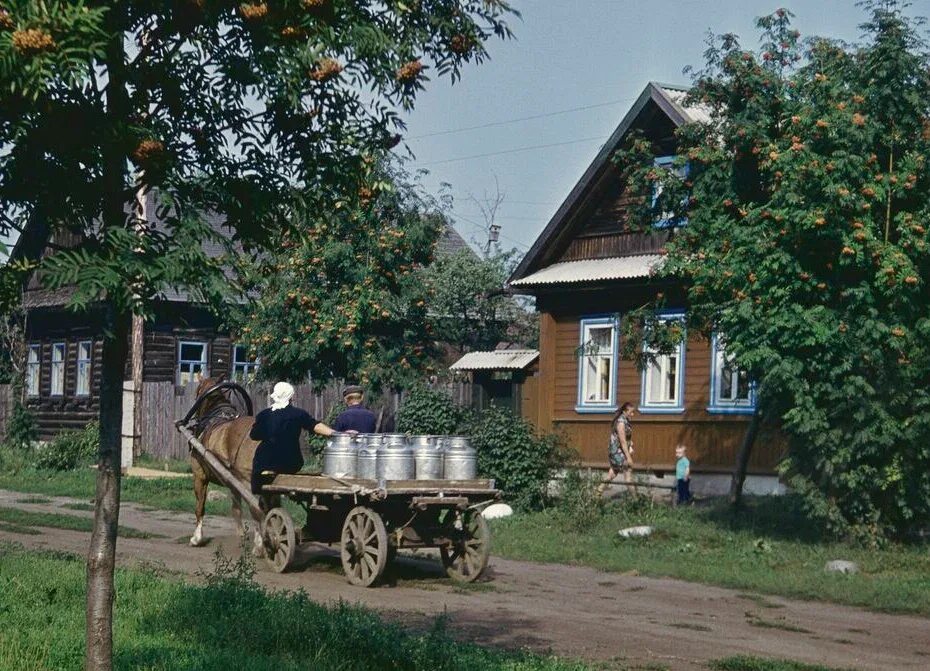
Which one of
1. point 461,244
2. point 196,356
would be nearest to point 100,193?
point 196,356

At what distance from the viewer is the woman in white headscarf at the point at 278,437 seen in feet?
49.5

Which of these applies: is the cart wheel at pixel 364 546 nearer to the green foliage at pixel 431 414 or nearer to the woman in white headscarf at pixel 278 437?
the woman in white headscarf at pixel 278 437

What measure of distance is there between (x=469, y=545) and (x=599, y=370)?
14.0m

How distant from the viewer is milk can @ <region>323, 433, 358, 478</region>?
14.4 meters

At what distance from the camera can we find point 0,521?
20.7m

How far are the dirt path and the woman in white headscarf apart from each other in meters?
1.12

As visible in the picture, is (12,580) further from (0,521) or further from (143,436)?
(143,436)

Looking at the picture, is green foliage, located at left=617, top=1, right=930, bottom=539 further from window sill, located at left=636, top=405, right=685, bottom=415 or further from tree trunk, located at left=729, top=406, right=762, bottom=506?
window sill, located at left=636, top=405, right=685, bottom=415

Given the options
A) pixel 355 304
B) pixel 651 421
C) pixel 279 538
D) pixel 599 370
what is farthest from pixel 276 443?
pixel 355 304

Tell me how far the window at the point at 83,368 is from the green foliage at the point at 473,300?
34.0 ft

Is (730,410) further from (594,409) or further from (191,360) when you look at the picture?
(191,360)

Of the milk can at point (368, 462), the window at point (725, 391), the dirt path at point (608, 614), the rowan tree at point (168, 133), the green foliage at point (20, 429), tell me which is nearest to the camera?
the rowan tree at point (168, 133)

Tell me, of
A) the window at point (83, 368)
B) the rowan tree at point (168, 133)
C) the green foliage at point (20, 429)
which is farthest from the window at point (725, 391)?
the window at point (83, 368)

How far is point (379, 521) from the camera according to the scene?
14.0m
